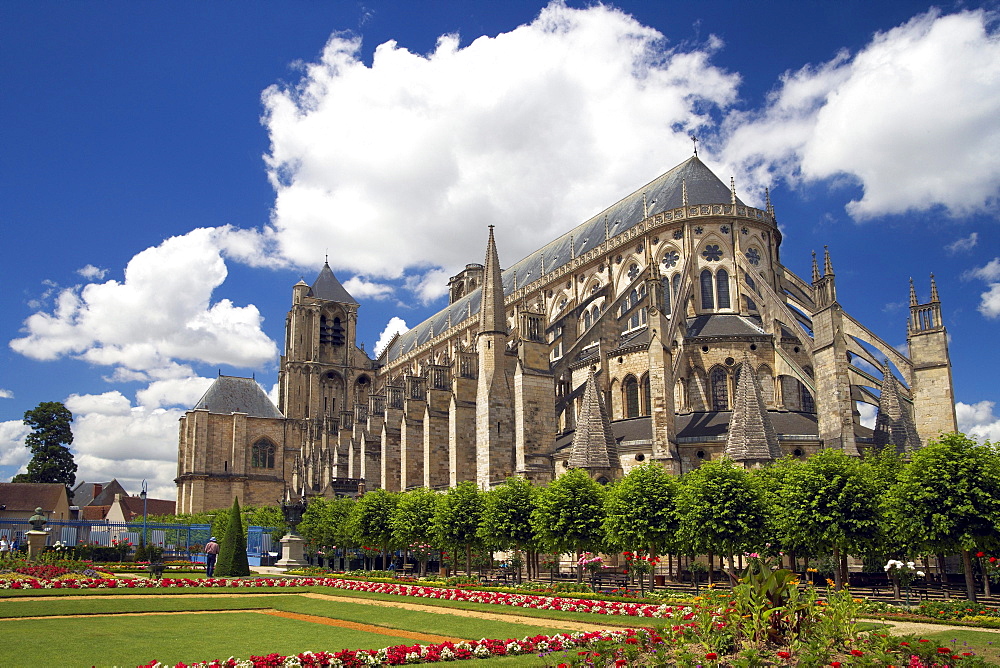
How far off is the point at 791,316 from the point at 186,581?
28855 millimetres

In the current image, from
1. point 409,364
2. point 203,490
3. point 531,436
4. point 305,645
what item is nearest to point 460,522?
point 531,436

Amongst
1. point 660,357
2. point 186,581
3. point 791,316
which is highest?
point 791,316

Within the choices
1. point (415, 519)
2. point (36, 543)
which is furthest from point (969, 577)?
point (36, 543)

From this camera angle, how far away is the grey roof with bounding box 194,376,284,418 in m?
79.1

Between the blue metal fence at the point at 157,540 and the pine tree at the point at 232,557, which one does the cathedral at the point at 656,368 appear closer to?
the blue metal fence at the point at 157,540

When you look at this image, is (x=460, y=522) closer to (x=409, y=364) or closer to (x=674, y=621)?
(x=674, y=621)

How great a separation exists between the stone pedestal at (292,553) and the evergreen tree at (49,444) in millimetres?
45241

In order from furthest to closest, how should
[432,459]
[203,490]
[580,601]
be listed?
[203,490] → [432,459] → [580,601]

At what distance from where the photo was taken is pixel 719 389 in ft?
126

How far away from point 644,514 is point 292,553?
22.0 m

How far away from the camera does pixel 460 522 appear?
31266mm

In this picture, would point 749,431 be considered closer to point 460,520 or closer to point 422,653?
point 460,520

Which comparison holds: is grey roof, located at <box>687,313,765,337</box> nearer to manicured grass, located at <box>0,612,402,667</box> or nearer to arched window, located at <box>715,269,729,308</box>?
arched window, located at <box>715,269,729,308</box>

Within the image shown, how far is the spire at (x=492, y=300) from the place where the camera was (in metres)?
40.9
